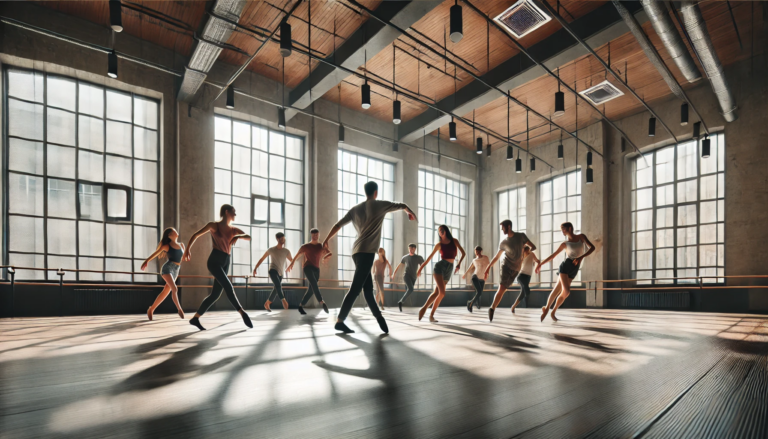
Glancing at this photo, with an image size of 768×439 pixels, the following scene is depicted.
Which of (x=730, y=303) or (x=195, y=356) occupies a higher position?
(x=195, y=356)

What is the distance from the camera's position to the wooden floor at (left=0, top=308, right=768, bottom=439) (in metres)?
1.37

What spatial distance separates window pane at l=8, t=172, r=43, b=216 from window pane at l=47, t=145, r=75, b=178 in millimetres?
327

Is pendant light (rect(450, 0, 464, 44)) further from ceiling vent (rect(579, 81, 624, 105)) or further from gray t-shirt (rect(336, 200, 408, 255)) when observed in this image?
ceiling vent (rect(579, 81, 624, 105))

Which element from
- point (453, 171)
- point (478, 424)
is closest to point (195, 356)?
point (478, 424)

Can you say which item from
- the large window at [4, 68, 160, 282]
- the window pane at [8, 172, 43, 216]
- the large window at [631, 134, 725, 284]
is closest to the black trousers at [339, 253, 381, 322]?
the large window at [4, 68, 160, 282]

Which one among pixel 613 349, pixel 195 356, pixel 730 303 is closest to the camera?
pixel 195 356

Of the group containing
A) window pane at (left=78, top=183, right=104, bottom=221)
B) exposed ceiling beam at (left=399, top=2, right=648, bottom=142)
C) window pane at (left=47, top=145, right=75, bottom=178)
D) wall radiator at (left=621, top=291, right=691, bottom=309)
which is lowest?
wall radiator at (left=621, top=291, right=691, bottom=309)

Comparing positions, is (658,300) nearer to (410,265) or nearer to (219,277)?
(410,265)

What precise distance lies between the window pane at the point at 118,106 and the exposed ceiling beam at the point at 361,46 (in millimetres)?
4133

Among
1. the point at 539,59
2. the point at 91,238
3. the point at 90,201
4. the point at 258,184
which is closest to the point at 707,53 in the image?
the point at 539,59

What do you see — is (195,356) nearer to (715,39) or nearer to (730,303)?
(715,39)

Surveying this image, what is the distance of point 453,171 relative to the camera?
18.3 meters

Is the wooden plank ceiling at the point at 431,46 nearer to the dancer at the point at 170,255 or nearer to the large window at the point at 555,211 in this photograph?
the large window at the point at 555,211

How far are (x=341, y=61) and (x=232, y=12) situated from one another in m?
3.11
